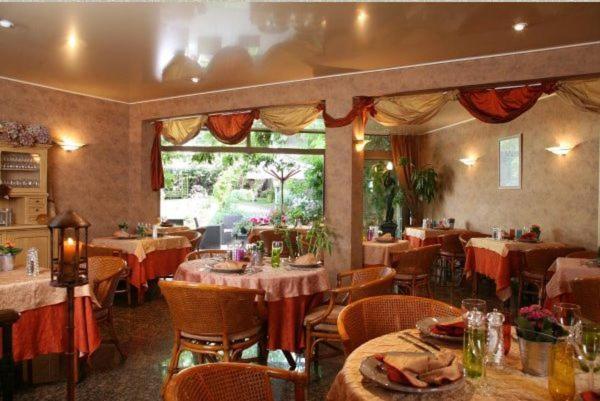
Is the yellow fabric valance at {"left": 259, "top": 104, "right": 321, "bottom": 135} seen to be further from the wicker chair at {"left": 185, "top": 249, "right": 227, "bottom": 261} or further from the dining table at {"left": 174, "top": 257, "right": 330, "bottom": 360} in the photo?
the dining table at {"left": 174, "top": 257, "right": 330, "bottom": 360}

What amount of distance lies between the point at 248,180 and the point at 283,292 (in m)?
6.95

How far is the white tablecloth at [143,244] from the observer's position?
622 cm

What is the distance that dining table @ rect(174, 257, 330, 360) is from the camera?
3.74m

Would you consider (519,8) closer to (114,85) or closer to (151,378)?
(151,378)

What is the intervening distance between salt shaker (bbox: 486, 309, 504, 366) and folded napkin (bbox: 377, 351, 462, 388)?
0.73 ft

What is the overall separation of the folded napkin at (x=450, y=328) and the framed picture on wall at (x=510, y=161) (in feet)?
21.3

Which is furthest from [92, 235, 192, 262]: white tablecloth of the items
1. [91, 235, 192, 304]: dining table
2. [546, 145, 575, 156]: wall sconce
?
[546, 145, 575, 156]: wall sconce

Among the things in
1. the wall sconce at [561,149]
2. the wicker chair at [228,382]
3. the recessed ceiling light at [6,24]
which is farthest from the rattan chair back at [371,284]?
the wall sconce at [561,149]

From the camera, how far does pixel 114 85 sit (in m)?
6.76

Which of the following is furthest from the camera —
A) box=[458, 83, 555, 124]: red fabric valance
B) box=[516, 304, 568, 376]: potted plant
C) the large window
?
the large window

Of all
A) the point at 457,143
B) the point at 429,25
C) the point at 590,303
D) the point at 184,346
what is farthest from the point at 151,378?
the point at 457,143

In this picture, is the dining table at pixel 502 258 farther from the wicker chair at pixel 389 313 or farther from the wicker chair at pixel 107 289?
the wicker chair at pixel 107 289

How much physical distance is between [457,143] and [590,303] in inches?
276

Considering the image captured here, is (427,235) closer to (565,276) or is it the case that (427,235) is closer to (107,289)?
(565,276)
